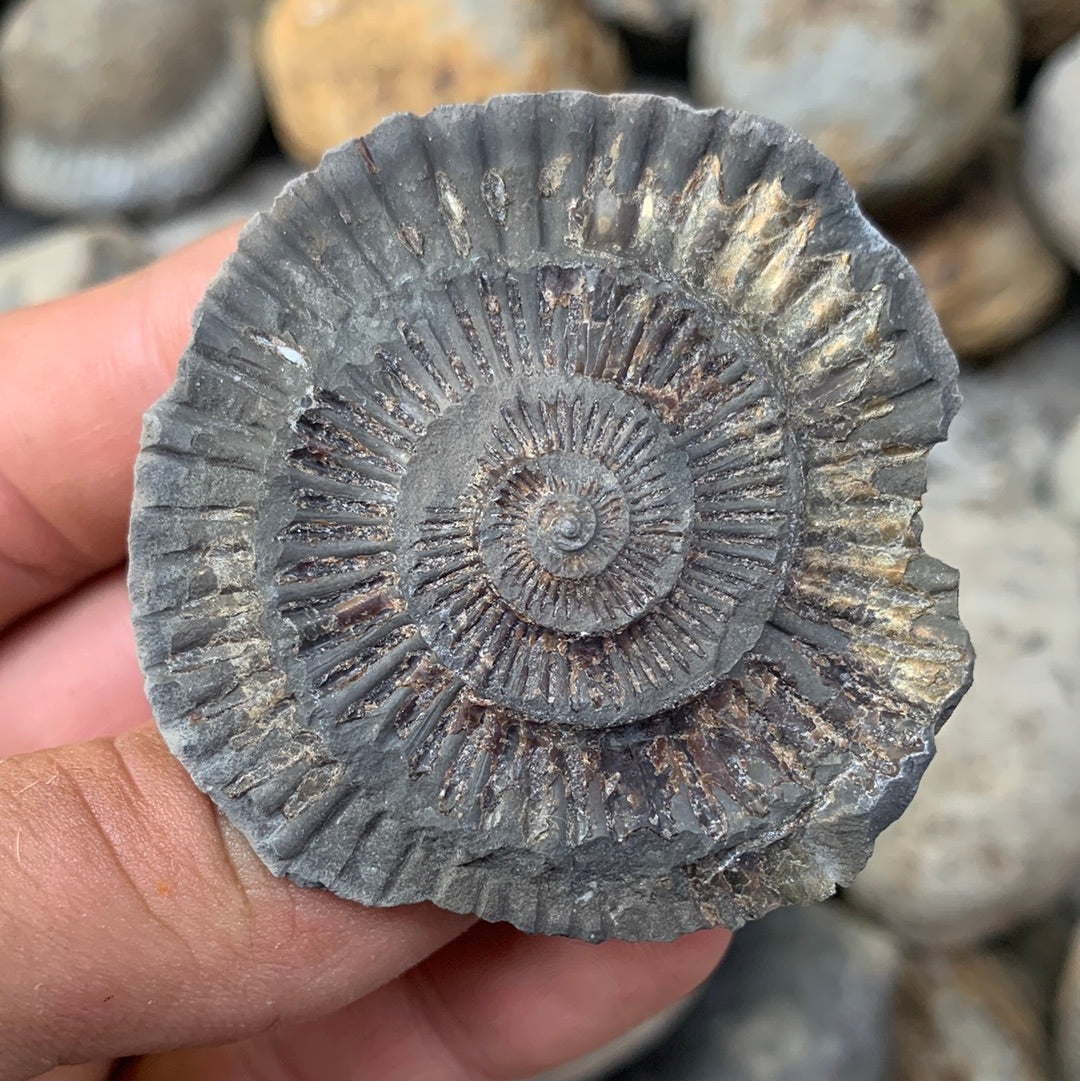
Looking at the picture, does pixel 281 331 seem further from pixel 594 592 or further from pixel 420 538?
pixel 594 592

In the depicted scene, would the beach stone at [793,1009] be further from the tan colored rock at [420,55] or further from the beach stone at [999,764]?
the tan colored rock at [420,55]

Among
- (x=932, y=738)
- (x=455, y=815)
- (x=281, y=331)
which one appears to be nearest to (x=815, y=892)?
(x=932, y=738)

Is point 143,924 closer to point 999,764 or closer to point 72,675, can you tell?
point 72,675

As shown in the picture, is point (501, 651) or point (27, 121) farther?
point (27, 121)

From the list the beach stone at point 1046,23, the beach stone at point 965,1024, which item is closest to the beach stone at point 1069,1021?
the beach stone at point 965,1024

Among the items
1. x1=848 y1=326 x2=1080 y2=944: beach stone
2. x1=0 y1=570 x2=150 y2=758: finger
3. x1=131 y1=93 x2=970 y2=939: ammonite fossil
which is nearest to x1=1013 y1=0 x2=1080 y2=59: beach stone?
x1=848 y1=326 x2=1080 y2=944: beach stone
